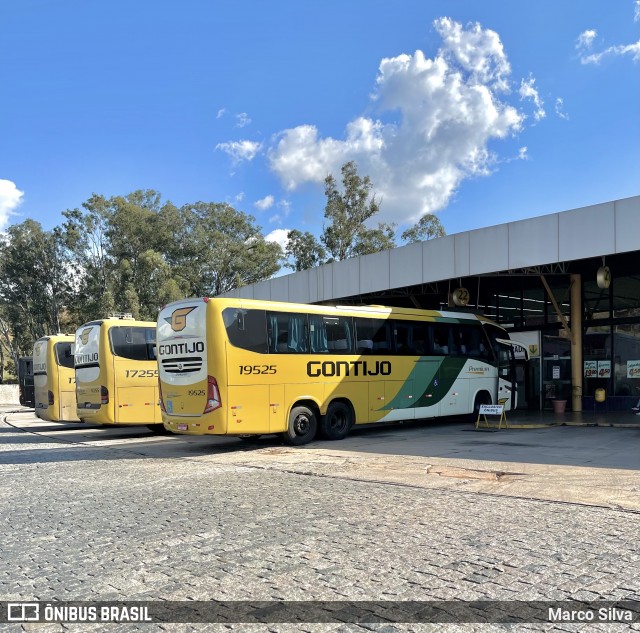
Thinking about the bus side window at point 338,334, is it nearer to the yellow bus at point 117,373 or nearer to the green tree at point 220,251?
the yellow bus at point 117,373

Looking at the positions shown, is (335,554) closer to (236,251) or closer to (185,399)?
(185,399)

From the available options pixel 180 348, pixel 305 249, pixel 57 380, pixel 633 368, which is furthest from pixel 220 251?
pixel 180 348

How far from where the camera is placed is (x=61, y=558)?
5172 mm

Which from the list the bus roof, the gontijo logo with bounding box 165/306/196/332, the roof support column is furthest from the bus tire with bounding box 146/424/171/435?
the roof support column

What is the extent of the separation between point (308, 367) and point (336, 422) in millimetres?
1848

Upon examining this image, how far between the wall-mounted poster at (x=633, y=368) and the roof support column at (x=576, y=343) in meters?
1.56

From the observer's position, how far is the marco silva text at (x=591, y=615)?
12.2ft

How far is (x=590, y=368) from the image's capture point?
67.5ft

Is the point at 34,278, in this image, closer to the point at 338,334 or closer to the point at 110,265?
the point at 110,265

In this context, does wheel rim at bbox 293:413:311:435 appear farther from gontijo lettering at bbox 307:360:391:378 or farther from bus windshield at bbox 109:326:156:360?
bus windshield at bbox 109:326:156:360

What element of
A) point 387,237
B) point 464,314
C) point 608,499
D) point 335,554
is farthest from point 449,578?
point 387,237

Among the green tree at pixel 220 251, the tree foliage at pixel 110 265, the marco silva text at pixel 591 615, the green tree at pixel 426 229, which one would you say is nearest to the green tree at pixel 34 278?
the tree foliage at pixel 110 265

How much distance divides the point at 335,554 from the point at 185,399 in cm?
748

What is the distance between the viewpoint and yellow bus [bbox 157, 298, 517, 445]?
458 inches
